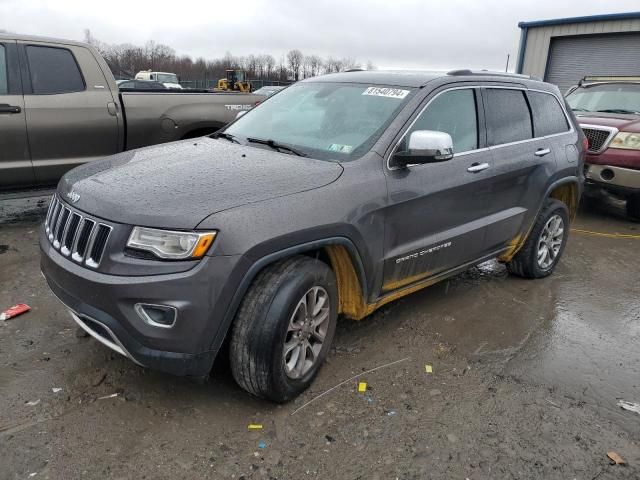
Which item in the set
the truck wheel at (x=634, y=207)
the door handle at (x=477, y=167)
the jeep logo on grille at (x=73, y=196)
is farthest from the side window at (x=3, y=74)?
the truck wheel at (x=634, y=207)

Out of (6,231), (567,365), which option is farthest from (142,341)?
(6,231)

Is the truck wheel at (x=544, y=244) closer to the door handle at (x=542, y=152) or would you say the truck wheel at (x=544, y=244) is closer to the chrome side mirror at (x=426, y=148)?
the door handle at (x=542, y=152)

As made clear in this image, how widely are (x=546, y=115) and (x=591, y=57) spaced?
14787 mm

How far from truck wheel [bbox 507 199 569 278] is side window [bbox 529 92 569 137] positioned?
63 centimetres

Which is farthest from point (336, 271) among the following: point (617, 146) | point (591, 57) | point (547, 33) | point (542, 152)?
point (547, 33)

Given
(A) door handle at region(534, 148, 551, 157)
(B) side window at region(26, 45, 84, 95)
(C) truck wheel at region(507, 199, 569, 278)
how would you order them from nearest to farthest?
(A) door handle at region(534, 148, 551, 157) < (C) truck wheel at region(507, 199, 569, 278) < (B) side window at region(26, 45, 84, 95)

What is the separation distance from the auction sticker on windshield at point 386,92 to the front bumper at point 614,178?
4.84 meters

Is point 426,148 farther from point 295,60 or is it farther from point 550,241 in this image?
point 295,60

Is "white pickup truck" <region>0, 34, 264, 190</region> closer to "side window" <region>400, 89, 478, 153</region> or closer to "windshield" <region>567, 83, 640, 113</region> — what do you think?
"side window" <region>400, 89, 478, 153</region>

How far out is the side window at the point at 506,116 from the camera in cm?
397

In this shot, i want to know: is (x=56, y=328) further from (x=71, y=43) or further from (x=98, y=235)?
(x=71, y=43)

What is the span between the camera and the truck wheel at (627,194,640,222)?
7258 millimetres

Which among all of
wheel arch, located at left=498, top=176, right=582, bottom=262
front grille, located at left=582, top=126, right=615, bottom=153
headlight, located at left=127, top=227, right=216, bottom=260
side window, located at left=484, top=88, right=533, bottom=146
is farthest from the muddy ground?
front grille, located at left=582, top=126, right=615, bottom=153

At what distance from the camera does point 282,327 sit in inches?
102
